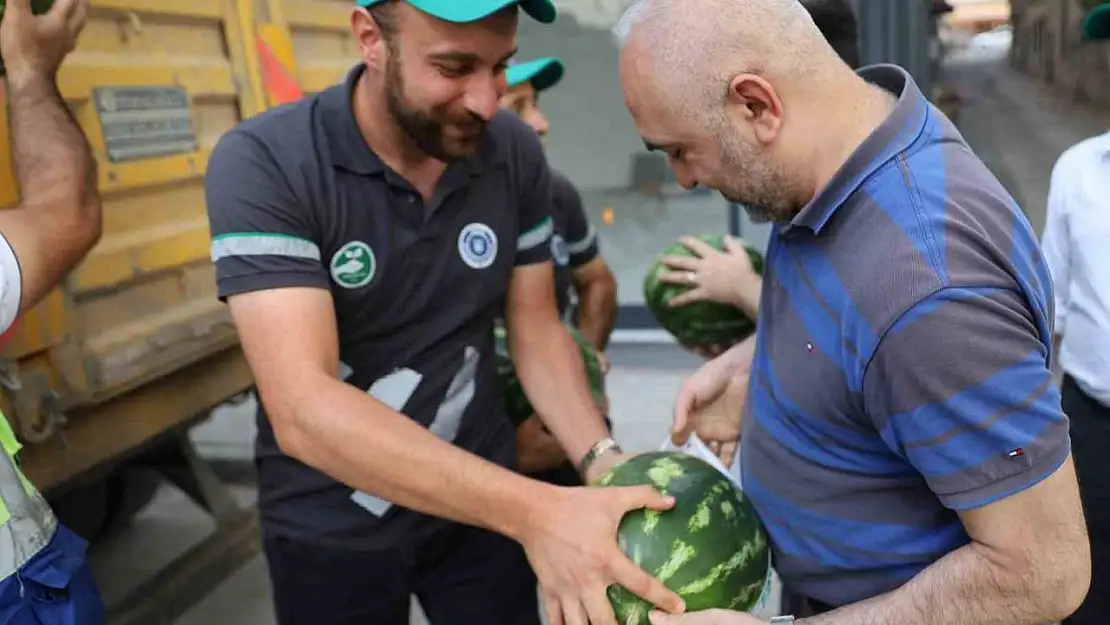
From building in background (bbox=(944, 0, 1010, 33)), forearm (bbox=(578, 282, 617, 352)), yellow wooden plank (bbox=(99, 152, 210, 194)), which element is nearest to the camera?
yellow wooden plank (bbox=(99, 152, 210, 194))

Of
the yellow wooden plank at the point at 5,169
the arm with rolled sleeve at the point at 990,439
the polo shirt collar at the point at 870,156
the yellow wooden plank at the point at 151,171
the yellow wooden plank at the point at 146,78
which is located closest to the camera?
the arm with rolled sleeve at the point at 990,439

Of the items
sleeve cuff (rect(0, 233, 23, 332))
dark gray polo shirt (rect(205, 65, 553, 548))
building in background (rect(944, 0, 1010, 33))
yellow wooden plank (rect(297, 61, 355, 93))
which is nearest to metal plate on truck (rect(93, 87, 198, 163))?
yellow wooden plank (rect(297, 61, 355, 93))

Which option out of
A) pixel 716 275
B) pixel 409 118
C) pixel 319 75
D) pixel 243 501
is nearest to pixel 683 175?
pixel 409 118

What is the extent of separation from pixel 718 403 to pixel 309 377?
0.96 metres

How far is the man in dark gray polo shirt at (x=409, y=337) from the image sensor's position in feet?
5.82

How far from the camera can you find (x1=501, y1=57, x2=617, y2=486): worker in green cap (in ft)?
10.5

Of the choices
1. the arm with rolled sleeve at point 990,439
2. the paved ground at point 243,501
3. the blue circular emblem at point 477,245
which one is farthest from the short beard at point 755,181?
the paved ground at point 243,501

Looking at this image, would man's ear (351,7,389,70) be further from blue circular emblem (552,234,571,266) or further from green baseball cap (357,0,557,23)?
blue circular emblem (552,234,571,266)

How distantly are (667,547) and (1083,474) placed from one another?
1657mm

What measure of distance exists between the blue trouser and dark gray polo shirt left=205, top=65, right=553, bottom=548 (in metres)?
0.41

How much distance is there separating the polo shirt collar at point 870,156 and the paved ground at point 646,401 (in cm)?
222

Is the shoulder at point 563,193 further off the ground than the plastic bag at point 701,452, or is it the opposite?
the plastic bag at point 701,452

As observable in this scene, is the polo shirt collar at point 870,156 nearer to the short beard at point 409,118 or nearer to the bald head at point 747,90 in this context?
the bald head at point 747,90

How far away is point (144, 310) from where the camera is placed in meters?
2.84
